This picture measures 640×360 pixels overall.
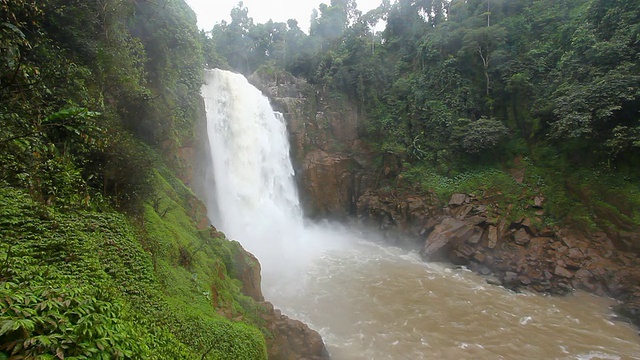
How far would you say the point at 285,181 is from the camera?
818 inches

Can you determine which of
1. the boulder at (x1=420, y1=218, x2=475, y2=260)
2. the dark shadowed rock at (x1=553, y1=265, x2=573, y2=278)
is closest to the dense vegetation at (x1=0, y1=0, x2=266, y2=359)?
the boulder at (x1=420, y1=218, x2=475, y2=260)

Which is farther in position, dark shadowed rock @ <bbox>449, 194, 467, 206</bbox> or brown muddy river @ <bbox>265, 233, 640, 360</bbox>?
dark shadowed rock @ <bbox>449, 194, 467, 206</bbox>

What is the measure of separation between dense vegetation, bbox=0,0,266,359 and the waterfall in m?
6.15

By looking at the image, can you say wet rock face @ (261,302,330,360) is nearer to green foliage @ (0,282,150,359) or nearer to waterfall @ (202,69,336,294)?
green foliage @ (0,282,150,359)

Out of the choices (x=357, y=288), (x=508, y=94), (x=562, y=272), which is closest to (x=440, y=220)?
(x=562, y=272)

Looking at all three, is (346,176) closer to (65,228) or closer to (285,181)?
(285,181)

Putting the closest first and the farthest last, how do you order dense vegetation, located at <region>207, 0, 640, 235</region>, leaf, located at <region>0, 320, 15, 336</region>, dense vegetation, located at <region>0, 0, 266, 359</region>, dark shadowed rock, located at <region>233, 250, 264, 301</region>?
leaf, located at <region>0, 320, 15, 336</region>, dense vegetation, located at <region>0, 0, 266, 359</region>, dark shadowed rock, located at <region>233, 250, 264, 301</region>, dense vegetation, located at <region>207, 0, 640, 235</region>

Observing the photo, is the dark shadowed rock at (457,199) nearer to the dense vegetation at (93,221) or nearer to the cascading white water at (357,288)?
the cascading white water at (357,288)

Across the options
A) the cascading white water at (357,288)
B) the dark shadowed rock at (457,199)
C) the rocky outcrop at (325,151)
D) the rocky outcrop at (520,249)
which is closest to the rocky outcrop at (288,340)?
the cascading white water at (357,288)

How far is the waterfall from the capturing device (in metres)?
15.9

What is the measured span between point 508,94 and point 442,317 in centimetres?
1534

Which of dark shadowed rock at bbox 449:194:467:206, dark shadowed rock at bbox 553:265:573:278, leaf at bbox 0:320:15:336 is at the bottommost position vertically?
dark shadowed rock at bbox 553:265:573:278

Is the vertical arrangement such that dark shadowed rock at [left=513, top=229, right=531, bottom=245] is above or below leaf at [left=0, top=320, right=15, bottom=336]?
below

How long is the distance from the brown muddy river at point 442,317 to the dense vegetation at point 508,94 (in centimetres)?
544
